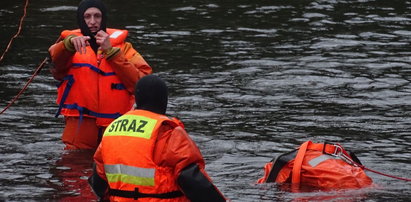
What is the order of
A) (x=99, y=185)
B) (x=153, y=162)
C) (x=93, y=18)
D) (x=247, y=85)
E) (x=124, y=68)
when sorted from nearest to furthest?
(x=153, y=162) → (x=99, y=185) → (x=124, y=68) → (x=93, y=18) → (x=247, y=85)

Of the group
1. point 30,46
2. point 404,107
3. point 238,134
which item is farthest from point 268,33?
point 238,134

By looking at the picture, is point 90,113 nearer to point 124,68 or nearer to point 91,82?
point 91,82

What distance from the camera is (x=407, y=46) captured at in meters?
18.4

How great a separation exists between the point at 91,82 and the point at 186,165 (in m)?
3.82

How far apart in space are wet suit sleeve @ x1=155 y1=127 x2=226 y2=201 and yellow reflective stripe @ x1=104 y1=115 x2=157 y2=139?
126mm

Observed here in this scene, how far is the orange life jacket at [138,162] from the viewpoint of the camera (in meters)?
7.12

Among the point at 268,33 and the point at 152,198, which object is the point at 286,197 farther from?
the point at 268,33

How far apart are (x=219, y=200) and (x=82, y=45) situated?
3.43 meters

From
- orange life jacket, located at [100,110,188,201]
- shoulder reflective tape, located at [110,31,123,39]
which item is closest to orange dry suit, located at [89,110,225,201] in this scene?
orange life jacket, located at [100,110,188,201]

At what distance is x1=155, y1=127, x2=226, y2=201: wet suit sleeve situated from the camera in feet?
22.9

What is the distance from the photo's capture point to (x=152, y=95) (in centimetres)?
732

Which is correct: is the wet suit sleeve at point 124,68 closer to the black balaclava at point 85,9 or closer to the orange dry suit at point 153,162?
the black balaclava at point 85,9

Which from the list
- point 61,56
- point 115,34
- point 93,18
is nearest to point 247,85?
point 115,34

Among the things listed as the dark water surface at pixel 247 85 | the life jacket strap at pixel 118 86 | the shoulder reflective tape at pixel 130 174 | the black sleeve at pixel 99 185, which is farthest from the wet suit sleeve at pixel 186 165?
the life jacket strap at pixel 118 86
